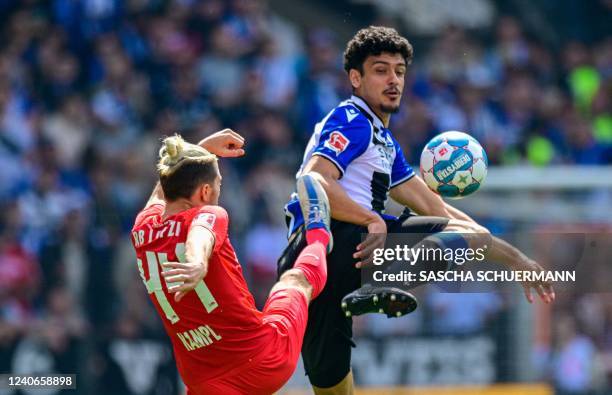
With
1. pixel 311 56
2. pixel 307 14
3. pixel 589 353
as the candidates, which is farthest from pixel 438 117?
pixel 589 353

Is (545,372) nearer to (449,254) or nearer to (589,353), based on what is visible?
(589,353)

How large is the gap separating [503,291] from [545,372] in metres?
0.86

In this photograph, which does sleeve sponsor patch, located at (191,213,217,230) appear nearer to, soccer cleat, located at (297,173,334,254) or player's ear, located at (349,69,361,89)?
soccer cleat, located at (297,173,334,254)

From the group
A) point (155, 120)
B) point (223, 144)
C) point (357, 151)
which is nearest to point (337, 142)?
point (357, 151)

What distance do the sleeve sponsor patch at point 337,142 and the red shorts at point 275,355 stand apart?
0.99m

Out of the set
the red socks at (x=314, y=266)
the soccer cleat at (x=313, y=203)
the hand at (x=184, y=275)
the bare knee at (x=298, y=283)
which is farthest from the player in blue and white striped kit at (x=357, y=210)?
the hand at (x=184, y=275)

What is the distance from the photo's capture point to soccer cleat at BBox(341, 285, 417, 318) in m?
7.08

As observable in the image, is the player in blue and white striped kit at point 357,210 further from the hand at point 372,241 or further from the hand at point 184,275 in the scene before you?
the hand at point 184,275

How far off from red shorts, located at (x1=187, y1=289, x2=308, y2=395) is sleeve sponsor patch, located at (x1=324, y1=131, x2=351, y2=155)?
0.99 m

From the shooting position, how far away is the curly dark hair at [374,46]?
25.6 feet

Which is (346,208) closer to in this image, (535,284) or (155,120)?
(535,284)

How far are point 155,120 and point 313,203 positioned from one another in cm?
707

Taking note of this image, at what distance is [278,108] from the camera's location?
1466 centimetres

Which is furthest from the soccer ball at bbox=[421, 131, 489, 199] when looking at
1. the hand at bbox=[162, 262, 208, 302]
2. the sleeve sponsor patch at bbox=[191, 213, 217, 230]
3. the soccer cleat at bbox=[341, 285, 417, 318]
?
the hand at bbox=[162, 262, 208, 302]
